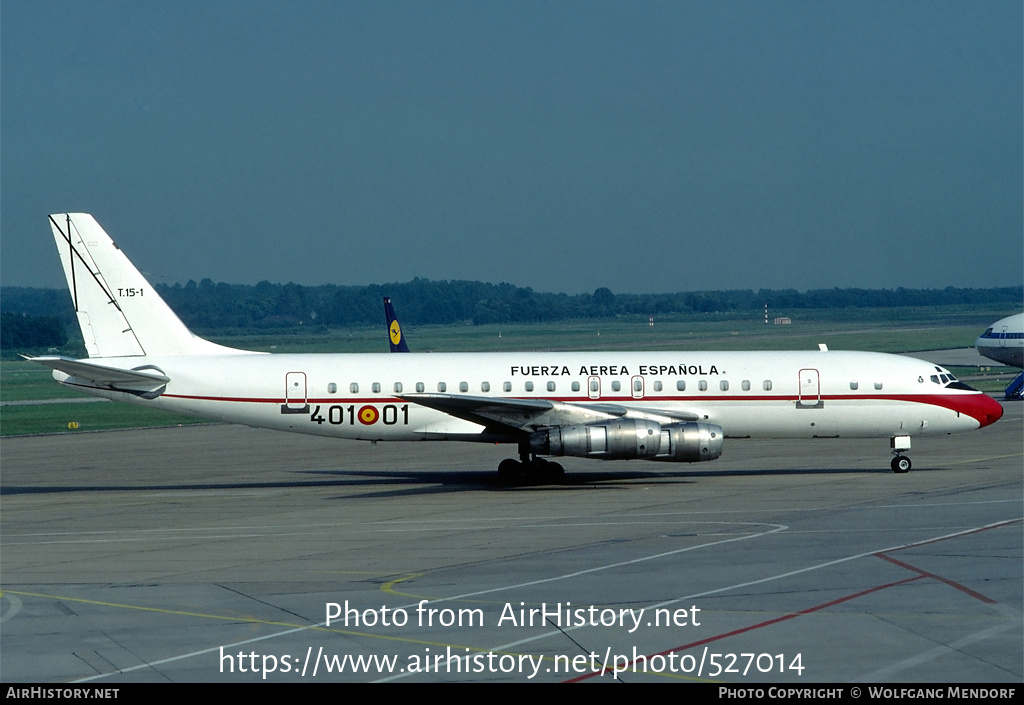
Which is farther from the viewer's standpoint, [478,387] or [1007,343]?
[1007,343]

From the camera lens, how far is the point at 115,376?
33.4 meters

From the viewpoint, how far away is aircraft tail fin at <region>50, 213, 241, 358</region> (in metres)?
35.0

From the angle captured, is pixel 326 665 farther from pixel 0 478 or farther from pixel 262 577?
pixel 0 478

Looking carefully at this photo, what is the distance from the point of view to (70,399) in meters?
79.4

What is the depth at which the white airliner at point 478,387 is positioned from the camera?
113ft

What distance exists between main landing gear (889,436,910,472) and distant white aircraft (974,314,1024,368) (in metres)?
49.4

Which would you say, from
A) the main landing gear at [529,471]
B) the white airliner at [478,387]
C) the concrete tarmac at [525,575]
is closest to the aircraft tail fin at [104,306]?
the white airliner at [478,387]

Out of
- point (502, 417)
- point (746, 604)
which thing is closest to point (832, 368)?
point (502, 417)

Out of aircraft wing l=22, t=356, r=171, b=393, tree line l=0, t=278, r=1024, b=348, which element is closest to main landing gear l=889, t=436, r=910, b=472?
aircraft wing l=22, t=356, r=171, b=393

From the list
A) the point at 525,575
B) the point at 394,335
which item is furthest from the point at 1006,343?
the point at 525,575

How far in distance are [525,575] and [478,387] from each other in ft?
50.1

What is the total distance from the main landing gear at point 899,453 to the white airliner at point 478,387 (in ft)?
0.16

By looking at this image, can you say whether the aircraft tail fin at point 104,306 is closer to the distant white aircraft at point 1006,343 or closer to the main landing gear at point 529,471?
the main landing gear at point 529,471

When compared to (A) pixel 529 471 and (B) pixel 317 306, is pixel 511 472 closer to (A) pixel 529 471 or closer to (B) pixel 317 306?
(A) pixel 529 471
